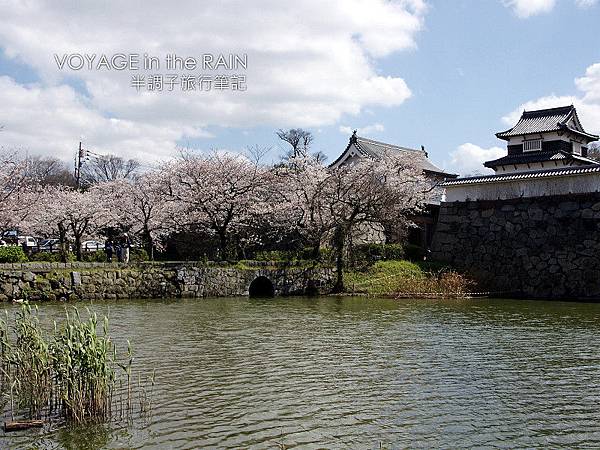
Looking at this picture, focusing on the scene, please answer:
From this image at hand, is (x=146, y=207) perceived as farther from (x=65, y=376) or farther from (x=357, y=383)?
(x=65, y=376)

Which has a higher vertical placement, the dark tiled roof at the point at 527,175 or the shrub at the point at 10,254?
the dark tiled roof at the point at 527,175

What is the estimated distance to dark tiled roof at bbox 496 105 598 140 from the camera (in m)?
33.0

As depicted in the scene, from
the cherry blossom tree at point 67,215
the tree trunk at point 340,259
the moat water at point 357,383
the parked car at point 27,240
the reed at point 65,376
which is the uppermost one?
the cherry blossom tree at point 67,215

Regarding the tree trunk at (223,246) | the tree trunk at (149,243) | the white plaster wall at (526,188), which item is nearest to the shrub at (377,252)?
the white plaster wall at (526,188)

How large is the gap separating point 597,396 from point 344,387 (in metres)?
3.43

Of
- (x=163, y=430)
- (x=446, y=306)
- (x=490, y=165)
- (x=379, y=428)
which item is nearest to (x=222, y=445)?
(x=163, y=430)

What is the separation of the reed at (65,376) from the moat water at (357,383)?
0.30 metres

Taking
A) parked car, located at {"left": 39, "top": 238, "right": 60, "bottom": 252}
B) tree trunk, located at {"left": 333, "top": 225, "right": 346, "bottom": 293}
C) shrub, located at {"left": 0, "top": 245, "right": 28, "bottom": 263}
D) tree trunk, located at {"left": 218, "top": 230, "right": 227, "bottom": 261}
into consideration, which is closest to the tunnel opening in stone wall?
tree trunk, located at {"left": 218, "top": 230, "right": 227, "bottom": 261}

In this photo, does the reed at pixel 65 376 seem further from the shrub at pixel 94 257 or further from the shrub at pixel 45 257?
the shrub at pixel 94 257

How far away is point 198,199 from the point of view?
86.8 feet

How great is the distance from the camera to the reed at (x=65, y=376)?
6578mm

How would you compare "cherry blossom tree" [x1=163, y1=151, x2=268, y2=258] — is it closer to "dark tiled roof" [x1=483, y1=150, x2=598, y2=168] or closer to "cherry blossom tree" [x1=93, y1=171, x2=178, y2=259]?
"cherry blossom tree" [x1=93, y1=171, x2=178, y2=259]

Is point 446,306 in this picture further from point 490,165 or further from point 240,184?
point 490,165

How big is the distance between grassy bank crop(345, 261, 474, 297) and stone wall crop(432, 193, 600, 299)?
1.58m
